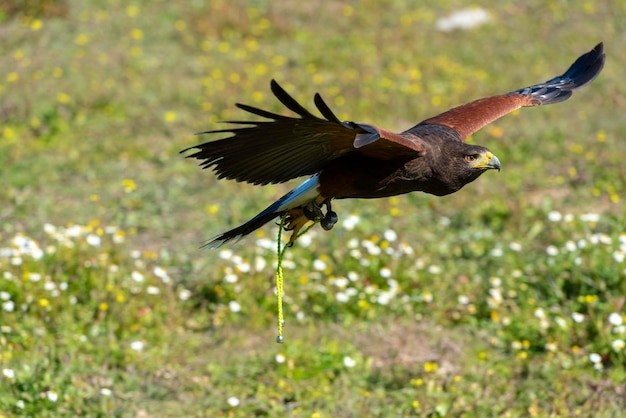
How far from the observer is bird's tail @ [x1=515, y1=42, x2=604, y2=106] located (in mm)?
4816

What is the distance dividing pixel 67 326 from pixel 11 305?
1.08 feet

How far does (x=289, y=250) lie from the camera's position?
247 inches

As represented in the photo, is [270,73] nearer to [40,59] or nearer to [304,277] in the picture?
[40,59]

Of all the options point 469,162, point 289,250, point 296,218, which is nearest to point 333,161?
point 296,218

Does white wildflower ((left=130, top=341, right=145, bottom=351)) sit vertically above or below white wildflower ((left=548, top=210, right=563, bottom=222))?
below

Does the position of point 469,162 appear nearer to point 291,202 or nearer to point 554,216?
point 291,202

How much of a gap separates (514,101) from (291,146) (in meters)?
1.56

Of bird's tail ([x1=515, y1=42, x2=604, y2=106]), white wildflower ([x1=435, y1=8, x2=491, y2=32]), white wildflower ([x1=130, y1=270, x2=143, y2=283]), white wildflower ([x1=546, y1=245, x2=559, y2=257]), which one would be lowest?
white wildflower ([x1=130, y1=270, x2=143, y2=283])

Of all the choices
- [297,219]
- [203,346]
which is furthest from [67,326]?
[297,219]

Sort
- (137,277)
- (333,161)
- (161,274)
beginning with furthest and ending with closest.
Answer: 1. (161,274)
2. (137,277)
3. (333,161)

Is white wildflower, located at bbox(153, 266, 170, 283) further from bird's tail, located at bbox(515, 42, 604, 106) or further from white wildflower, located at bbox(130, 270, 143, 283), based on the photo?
bird's tail, located at bbox(515, 42, 604, 106)


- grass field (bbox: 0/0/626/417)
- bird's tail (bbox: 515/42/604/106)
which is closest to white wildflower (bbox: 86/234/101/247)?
grass field (bbox: 0/0/626/417)

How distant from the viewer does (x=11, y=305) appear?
5242mm

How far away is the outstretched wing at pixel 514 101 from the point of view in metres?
4.25
